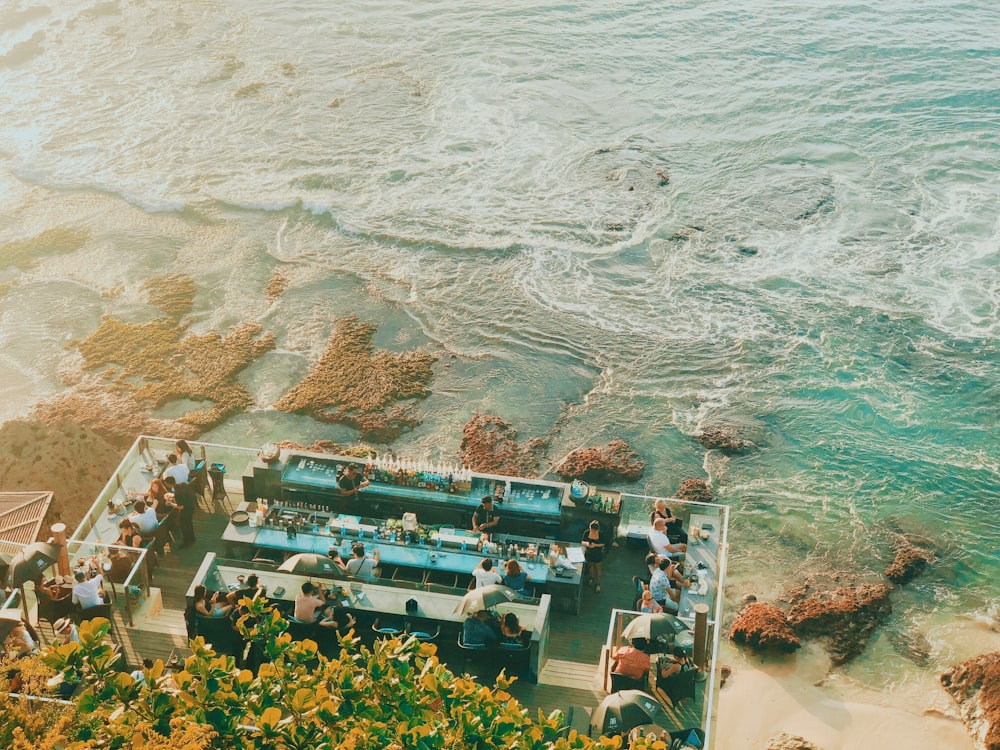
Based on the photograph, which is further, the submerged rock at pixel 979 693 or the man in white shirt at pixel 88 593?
the submerged rock at pixel 979 693

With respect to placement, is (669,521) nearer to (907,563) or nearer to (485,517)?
(485,517)

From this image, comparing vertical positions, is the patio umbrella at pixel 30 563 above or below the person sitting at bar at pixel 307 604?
above

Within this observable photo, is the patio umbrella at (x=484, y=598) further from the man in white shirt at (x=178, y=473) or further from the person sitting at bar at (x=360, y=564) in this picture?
the man in white shirt at (x=178, y=473)

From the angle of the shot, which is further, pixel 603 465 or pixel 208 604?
pixel 603 465

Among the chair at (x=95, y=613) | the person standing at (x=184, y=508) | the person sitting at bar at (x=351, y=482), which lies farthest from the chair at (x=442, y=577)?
the chair at (x=95, y=613)

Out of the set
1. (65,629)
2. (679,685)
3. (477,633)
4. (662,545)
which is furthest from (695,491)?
(65,629)

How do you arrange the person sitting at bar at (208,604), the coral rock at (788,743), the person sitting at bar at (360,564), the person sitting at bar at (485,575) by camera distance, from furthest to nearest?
the coral rock at (788,743)
the person sitting at bar at (360,564)
the person sitting at bar at (485,575)
the person sitting at bar at (208,604)
